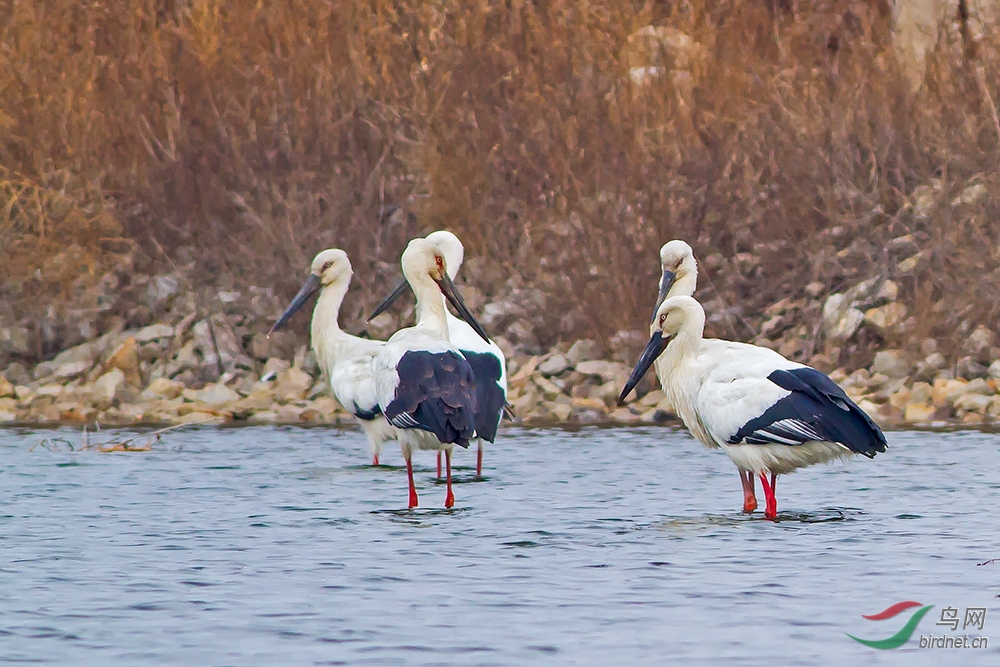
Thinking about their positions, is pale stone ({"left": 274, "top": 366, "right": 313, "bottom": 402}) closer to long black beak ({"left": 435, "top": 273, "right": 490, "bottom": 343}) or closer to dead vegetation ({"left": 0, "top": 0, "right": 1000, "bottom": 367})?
dead vegetation ({"left": 0, "top": 0, "right": 1000, "bottom": 367})

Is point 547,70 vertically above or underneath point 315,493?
above

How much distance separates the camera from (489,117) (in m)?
18.4

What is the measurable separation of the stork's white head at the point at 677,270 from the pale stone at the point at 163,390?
18.1 ft

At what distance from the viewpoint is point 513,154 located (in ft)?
59.7

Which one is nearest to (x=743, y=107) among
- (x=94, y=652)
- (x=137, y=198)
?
(x=137, y=198)

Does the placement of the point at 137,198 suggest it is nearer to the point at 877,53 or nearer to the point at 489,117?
the point at 489,117

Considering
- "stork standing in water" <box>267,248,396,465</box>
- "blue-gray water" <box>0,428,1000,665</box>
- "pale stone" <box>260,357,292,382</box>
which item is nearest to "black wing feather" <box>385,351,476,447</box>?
"blue-gray water" <box>0,428,1000,665</box>

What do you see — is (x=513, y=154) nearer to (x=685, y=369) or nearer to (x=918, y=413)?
(x=918, y=413)

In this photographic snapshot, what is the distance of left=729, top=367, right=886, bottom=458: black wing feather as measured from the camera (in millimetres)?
9438

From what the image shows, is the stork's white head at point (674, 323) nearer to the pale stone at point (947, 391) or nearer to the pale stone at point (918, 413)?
the pale stone at point (918, 413)

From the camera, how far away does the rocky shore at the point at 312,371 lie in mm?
15414

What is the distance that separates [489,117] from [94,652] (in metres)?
12.4

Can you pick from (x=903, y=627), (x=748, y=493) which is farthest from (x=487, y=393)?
(x=903, y=627)

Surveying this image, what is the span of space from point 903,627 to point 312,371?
1073 cm
